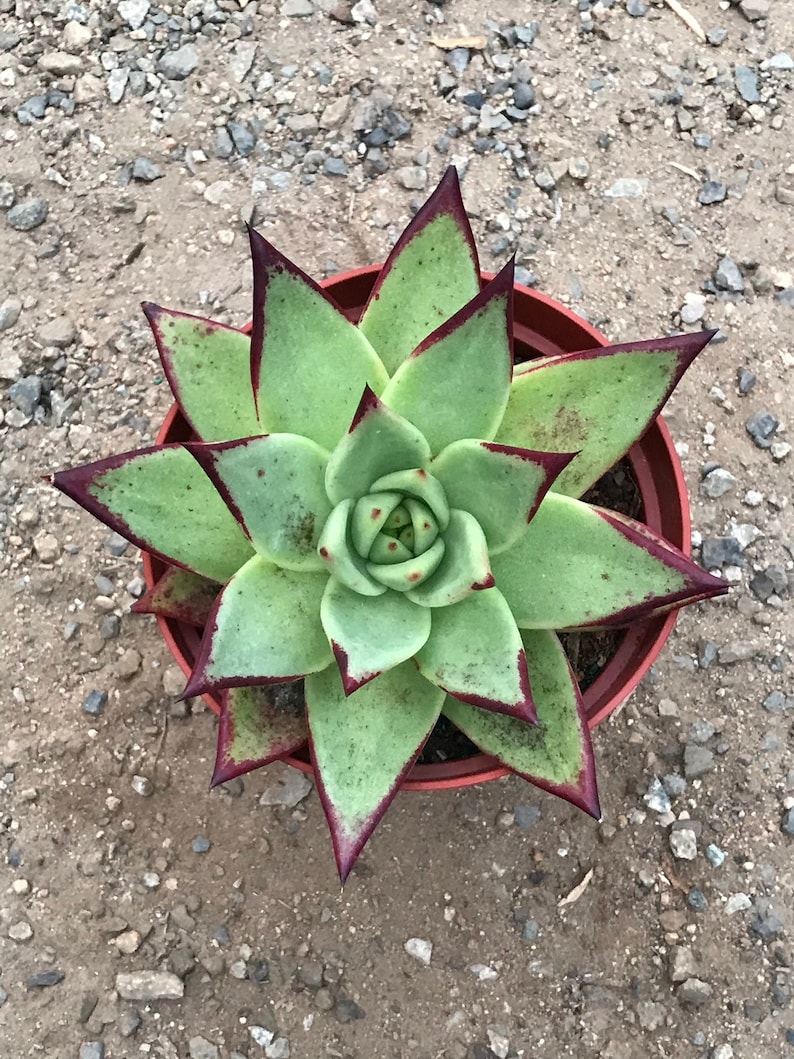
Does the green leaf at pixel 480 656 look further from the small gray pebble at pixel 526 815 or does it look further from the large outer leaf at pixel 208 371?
the small gray pebble at pixel 526 815

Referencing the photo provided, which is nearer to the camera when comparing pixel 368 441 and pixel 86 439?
pixel 368 441

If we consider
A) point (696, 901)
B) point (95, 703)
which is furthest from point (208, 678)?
point (696, 901)

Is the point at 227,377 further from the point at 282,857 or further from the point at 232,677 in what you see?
the point at 282,857

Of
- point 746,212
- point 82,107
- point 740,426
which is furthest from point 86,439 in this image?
point 746,212

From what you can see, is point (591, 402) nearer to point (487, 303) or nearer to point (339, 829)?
point (487, 303)

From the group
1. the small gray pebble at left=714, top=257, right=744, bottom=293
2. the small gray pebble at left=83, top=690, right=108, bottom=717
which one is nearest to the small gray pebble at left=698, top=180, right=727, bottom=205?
the small gray pebble at left=714, top=257, right=744, bottom=293

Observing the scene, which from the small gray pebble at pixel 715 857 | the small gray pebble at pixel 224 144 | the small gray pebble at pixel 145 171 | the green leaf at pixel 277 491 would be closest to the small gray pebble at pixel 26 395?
the small gray pebble at pixel 145 171
